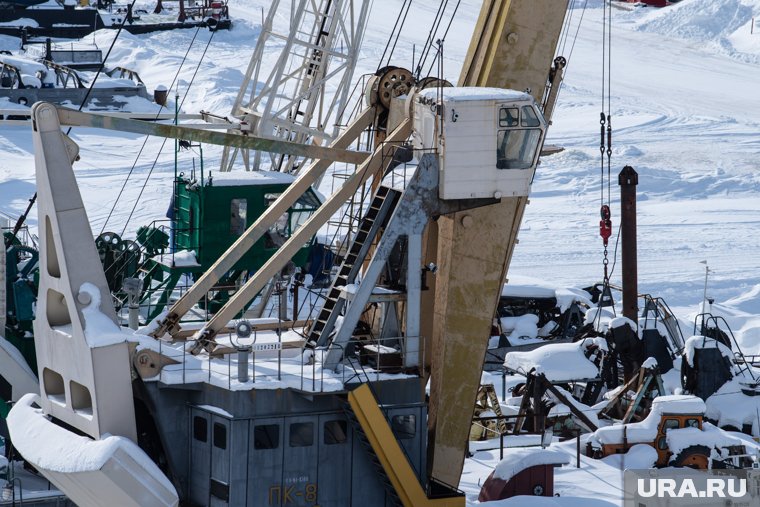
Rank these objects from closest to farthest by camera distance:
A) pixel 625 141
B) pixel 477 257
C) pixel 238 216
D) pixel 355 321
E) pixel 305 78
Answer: pixel 355 321
pixel 477 257
pixel 238 216
pixel 305 78
pixel 625 141

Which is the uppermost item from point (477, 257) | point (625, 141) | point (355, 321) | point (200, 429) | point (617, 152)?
point (477, 257)

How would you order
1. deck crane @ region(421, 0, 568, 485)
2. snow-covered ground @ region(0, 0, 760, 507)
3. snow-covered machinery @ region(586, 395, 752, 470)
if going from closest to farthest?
deck crane @ region(421, 0, 568, 485) → snow-covered machinery @ region(586, 395, 752, 470) → snow-covered ground @ region(0, 0, 760, 507)

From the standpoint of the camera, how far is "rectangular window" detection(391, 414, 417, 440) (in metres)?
23.1

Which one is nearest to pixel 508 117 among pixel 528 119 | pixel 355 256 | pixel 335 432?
pixel 528 119

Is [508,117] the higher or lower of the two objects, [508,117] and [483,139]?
the higher

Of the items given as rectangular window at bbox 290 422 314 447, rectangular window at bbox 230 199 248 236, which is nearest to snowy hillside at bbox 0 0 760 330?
rectangular window at bbox 230 199 248 236

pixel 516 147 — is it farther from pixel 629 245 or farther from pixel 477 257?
pixel 629 245

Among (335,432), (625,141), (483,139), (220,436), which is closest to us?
(220,436)

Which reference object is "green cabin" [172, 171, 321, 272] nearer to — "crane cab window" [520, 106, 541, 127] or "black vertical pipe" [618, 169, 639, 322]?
"black vertical pipe" [618, 169, 639, 322]

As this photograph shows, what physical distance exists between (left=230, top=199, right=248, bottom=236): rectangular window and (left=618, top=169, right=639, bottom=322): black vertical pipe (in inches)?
364

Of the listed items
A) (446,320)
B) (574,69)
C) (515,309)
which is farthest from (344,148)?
(574,69)

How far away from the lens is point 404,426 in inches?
914

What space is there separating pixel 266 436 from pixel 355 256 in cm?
329

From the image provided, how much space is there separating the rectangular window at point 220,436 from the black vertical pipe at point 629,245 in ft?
51.8
